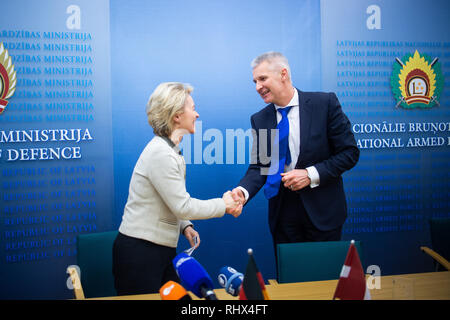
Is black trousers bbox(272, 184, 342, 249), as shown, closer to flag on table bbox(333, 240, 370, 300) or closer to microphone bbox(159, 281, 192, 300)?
flag on table bbox(333, 240, 370, 300)

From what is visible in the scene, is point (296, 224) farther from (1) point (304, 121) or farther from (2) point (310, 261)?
(1) point (304, 121)

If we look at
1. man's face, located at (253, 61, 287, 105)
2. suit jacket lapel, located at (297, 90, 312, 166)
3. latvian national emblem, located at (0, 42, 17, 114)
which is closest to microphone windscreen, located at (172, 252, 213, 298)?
suit jacket lapel, located at (297, 90, 312, 166)

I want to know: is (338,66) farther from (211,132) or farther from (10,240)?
(10,240)

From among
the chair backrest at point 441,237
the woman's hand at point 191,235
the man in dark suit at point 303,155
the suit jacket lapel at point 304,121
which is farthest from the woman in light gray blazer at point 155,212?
the chair backrest at point 441,237

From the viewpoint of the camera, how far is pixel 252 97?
359 cm

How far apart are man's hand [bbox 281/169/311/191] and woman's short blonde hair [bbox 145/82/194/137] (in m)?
0.86

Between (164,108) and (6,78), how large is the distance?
178 centimetres

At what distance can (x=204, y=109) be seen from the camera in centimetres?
351

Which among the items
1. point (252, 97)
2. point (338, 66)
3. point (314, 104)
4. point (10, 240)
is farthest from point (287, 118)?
point (10, 240)

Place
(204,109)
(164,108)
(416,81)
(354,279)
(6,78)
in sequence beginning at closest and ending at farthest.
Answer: (354,279) < (164,108) < (6,78) < (204,109) < (416,81)

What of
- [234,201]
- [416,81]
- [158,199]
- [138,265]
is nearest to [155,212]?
[158,199]

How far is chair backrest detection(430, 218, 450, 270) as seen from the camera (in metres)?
2.82

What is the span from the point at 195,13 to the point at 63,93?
1.40 m

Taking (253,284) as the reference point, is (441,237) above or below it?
below
